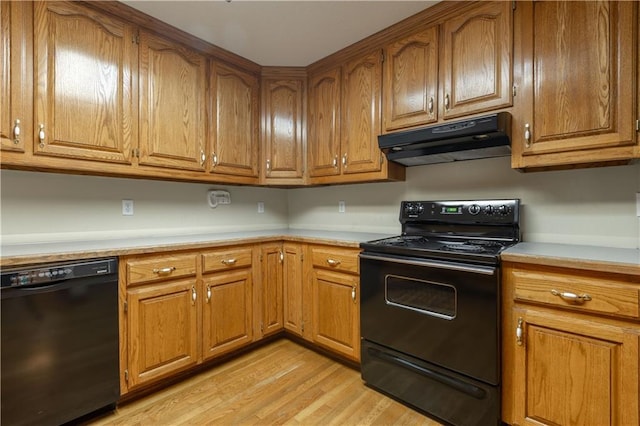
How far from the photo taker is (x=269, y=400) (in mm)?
1772

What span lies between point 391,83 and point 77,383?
2.49m

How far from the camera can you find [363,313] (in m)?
1.91

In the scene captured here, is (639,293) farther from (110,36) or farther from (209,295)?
(110,36)

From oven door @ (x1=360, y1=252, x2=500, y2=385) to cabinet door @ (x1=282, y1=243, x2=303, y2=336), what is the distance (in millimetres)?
612

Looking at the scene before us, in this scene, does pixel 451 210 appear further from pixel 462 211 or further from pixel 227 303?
pixel 227 303

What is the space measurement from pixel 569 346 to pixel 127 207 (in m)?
2.61

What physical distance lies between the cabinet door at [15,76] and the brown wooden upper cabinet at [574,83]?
8.16 feet

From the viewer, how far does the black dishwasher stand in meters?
1.33

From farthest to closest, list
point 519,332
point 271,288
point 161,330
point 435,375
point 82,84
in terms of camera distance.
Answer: point 271,288, point 161,330, point 82,84, point 435,375, point 519,332

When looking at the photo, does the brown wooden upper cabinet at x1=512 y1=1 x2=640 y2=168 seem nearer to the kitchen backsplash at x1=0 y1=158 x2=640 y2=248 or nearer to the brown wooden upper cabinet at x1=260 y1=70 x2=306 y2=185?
the kitchen backsplash at x1=0 y1=158 x2=640 y2=248

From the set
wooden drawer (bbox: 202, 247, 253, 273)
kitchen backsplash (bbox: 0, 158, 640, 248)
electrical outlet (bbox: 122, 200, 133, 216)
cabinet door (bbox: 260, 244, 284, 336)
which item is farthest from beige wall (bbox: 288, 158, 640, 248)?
electrical outlet (bbox: 122, 200, 133, 216)

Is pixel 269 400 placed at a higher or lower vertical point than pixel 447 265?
lower

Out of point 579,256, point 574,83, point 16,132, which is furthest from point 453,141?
point 16,132

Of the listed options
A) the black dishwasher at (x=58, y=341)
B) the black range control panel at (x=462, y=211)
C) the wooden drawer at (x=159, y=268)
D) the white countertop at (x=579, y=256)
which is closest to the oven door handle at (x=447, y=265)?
the white countertop at (x=579, y=256)
